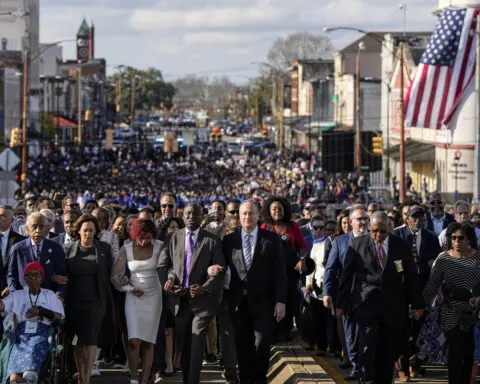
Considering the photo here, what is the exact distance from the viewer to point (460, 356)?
1248 cm

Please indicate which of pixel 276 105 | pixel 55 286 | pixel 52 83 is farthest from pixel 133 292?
pixel 276 105

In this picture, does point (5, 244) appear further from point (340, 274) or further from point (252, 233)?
point (340, 274)

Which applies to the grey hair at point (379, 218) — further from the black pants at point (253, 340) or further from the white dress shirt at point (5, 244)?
the white dress shirt at point (5, 244)

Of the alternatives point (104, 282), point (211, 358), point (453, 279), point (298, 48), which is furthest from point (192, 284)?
point (298, 48)

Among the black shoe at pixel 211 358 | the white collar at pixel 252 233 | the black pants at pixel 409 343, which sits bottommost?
the black shoe at pixel 211 358

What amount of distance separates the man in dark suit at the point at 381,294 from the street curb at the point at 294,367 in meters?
0.48

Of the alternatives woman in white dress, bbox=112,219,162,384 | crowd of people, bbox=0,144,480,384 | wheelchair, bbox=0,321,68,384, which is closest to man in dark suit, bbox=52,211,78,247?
crowd of people, bbox=0,144,480,384

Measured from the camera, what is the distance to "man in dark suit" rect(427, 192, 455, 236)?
1771 cm

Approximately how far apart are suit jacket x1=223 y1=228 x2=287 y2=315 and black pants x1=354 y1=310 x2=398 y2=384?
2.87 ft

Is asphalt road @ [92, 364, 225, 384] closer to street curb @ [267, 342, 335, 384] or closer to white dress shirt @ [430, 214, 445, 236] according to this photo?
street curb @ [267, 342, 335, 384]

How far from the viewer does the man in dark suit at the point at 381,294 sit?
12445 mm

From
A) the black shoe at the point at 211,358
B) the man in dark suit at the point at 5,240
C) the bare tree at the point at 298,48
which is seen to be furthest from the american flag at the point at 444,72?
the bare tree at the point at 298,48

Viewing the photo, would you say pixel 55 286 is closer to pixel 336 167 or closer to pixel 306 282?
pixel 306 282

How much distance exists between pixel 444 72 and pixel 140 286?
3194 cm
